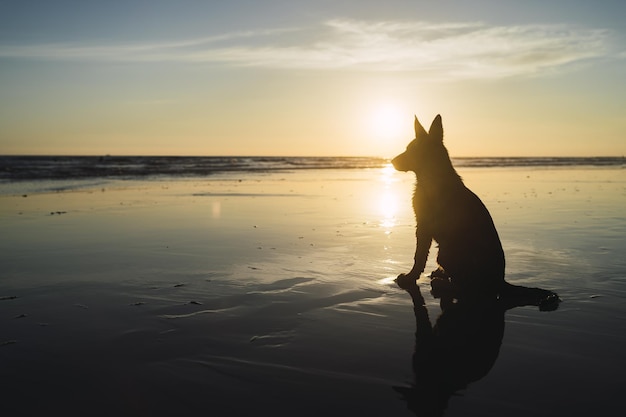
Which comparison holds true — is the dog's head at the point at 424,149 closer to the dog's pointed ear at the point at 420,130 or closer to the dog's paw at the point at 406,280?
the dog's pointed ear at the point at 420,130

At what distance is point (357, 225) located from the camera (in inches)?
412

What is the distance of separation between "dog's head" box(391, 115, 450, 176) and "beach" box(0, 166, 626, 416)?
1.46m

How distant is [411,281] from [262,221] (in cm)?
566

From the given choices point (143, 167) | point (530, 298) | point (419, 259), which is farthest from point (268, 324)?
point (143, 167)

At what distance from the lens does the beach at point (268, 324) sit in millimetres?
2922

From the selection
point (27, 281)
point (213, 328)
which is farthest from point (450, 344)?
point (27, 281)

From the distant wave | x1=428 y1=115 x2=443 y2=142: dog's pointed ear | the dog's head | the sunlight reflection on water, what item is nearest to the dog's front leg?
the dog's head

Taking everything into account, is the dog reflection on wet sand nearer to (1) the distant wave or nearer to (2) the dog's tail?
(2) the dog's tail

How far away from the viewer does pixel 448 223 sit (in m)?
5.53

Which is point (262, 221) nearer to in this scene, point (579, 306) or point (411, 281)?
point (411, 281)

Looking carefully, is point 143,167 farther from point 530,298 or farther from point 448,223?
point 530,298

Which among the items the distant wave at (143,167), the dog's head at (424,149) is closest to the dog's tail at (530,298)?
the dog's head at (424,149)

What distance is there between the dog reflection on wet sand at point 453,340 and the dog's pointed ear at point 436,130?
6.00 ft

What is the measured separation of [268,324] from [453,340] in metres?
1.58
